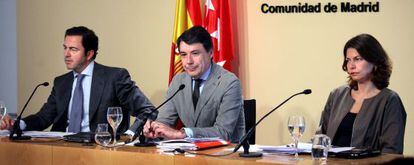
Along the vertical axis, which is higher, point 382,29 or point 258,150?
point 382,29

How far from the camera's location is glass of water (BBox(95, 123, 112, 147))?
3.39m

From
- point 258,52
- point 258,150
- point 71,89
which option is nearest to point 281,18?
point 258,52

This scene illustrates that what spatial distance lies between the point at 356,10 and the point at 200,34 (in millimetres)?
1608

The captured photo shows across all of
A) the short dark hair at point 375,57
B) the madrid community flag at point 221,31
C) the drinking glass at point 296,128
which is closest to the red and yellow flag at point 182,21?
the madrid community flag at point 221,31

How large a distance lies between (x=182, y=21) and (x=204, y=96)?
1.65 metres

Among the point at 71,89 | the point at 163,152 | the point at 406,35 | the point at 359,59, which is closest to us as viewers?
the point at 163,152

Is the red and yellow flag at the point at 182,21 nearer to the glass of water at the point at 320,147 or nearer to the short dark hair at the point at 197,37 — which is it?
the short dark hair at the point at 197,37

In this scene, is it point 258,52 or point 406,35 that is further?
point 258,52

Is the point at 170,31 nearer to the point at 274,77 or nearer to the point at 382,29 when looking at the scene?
the point at 274,77

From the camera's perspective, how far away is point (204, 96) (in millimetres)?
4129

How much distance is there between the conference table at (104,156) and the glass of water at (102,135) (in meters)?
0.04

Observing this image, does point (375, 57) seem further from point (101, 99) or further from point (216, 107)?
point (101, 99)

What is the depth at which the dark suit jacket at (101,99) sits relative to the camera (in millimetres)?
4531

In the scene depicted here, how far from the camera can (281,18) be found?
5.50 m
